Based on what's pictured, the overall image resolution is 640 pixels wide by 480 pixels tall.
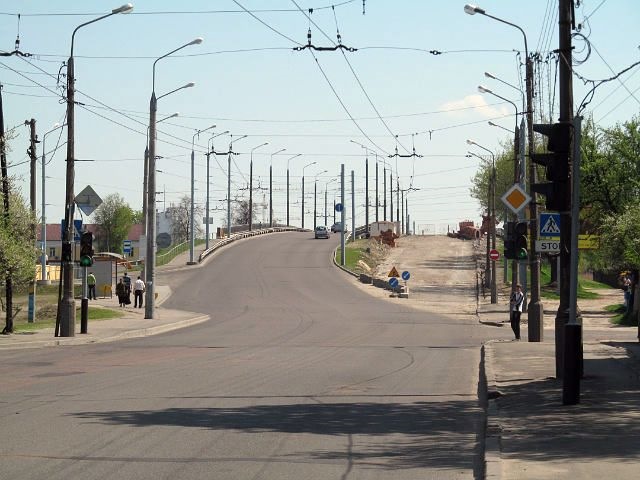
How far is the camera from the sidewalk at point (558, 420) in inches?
383

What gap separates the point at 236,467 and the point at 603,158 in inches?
1649

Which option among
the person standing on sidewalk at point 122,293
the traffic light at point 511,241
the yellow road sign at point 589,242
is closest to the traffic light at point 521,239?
the traffic light at point 511,241

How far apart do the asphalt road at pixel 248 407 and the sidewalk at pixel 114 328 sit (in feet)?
5.11

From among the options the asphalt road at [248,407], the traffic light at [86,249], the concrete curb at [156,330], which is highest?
the traffic light at [86,249]

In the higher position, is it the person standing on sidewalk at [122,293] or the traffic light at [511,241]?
the traffic light at [511,241]

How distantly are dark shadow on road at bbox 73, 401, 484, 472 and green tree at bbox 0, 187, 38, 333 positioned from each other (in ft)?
65.0

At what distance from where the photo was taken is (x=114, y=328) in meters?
38.2

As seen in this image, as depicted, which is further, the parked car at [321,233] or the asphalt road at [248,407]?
the parked car at [321,233]

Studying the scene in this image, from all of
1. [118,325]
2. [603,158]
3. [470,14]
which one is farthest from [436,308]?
[470,14]

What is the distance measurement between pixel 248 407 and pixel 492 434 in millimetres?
4370

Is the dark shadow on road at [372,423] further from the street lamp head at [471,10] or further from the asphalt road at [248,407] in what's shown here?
the street lamp head at [471,10]

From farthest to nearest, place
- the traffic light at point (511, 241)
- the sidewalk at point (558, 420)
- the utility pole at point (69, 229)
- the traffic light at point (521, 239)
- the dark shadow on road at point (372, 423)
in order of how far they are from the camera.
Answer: the utility pole at point (69, 229)
the traffic light at point (511, 241)
the traffic light at point (521, 239)
the dark shadow on road at point (372, 423)
the sidewalk at point (558, 420)

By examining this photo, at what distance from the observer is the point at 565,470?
9.53 m

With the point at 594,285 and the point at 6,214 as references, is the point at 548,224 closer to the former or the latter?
the point at 6,214
